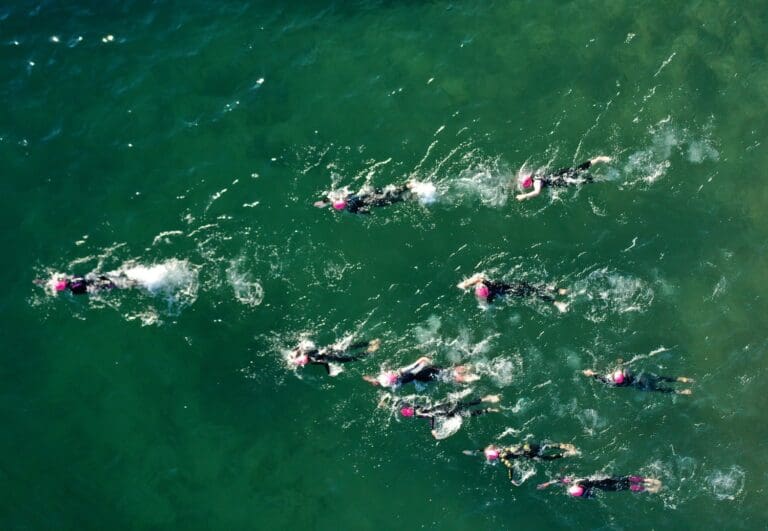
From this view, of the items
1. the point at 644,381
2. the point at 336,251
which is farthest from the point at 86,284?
the point at 644,381

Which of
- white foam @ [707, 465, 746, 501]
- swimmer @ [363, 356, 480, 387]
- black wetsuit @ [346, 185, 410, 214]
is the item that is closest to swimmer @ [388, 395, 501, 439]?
swimmer @ [363, 356, 480, 387]

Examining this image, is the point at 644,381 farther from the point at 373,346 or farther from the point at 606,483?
the point at 373,346

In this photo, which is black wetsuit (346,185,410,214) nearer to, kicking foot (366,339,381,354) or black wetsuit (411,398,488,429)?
kicking foot (366,339,381,354)

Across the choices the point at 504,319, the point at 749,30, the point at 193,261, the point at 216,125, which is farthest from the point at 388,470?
the point at 749,30

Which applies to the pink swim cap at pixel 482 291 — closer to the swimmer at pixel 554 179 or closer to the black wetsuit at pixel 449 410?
the swimmer at pixel 554 179

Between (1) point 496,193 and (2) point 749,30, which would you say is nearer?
(1) point 496,193

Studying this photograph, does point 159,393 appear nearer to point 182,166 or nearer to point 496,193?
point 182,166
